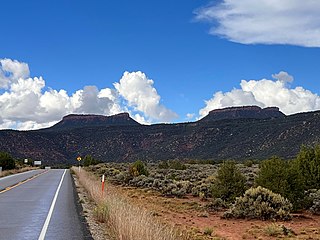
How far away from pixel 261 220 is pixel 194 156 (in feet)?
238

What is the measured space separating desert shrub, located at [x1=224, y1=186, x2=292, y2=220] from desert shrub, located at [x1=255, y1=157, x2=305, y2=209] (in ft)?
6.41

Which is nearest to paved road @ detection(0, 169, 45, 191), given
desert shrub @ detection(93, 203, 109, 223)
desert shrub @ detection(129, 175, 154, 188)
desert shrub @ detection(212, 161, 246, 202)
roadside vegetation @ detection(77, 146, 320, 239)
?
desert shrub @ detection(129, 175, 154, 188)

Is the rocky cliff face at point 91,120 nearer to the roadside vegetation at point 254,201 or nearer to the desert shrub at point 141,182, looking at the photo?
the desert shrub at point 141,182

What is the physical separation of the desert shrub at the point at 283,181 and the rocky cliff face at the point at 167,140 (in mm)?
52214

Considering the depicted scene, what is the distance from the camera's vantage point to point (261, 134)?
83.3 m

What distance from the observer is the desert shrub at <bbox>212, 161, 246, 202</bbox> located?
80.4ft

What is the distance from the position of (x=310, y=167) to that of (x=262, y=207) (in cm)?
750

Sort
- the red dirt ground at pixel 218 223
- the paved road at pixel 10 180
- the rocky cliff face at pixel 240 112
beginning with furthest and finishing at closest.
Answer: the rocky cliff face at pixel 240 112, the paved road at pixel 10 180, the red dirt ground at pixel 218 223

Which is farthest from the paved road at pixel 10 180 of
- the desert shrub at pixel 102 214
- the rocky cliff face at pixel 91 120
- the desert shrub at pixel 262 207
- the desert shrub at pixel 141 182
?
the rocky cliff face at pixel 91 120

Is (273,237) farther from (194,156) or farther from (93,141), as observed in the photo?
(93,141)

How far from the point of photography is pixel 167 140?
10212 centimetres

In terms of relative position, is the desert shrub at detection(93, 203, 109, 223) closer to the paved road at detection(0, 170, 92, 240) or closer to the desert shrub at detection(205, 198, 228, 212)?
the paved road at detection(0, 170, 92, 240)

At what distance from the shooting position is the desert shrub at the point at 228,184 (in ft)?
80.4

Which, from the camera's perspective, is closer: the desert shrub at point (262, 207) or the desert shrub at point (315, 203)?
the desert shrub at point (262, 207)
